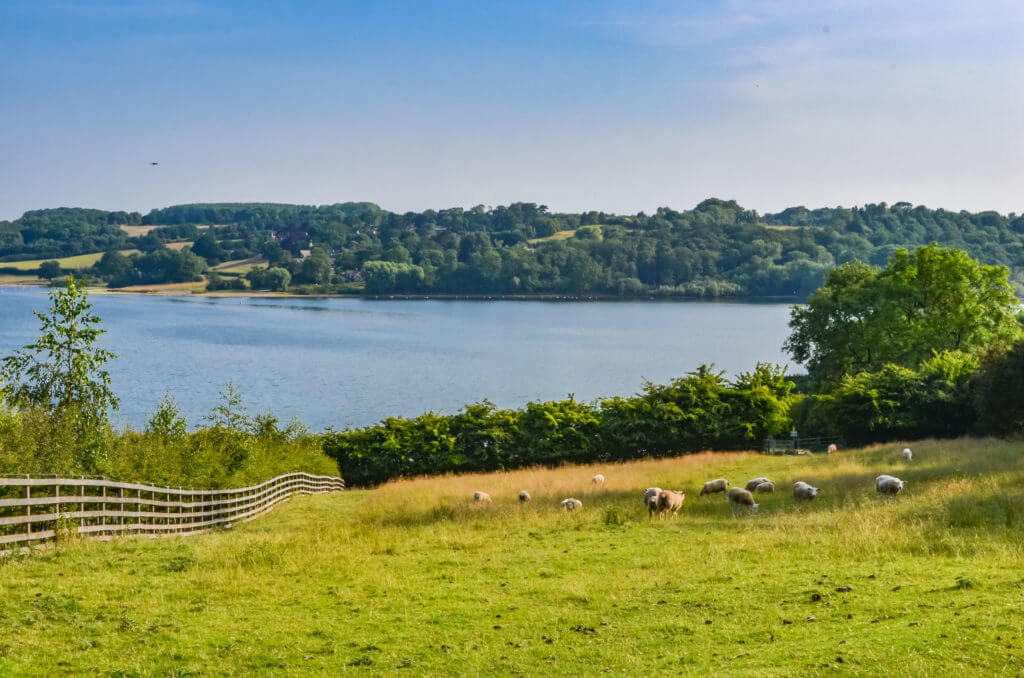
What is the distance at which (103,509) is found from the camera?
631 inches

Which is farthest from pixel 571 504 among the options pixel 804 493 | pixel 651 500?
pixel 804 493

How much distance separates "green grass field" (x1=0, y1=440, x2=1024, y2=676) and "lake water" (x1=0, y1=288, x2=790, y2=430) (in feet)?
178

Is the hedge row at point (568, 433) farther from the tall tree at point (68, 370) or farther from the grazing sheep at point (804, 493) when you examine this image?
the grazing sheep at point (804, 493)

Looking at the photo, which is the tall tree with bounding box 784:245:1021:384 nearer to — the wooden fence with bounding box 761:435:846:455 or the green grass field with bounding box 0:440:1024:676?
the wooden fence with bounding box 761:435:846:455

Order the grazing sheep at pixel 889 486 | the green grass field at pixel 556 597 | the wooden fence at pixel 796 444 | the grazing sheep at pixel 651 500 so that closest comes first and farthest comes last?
the green grass field at pixel 556 597 < the grazing sheep at pixel 651 500 < the grazing sheep at pixel 889 486 < the wooden fence at pixel 796 444

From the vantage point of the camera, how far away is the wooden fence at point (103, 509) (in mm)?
13711

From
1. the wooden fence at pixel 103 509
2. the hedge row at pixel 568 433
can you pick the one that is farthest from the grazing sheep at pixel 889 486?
the hedge row at pixel 568 433

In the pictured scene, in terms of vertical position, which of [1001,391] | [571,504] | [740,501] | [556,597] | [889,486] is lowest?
[571,504]

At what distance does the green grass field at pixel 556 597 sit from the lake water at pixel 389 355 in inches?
2139

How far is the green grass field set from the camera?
933 centimetres

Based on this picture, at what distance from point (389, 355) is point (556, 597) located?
109017 millimetres

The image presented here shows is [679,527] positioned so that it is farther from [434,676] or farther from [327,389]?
[327,389]

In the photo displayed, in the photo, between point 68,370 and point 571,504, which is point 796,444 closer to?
point 571,504

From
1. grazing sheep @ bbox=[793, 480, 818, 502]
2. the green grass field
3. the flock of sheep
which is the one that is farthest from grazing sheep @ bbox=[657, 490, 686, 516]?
grazing sheep @ bbox=[793, 480, 818, 502]
